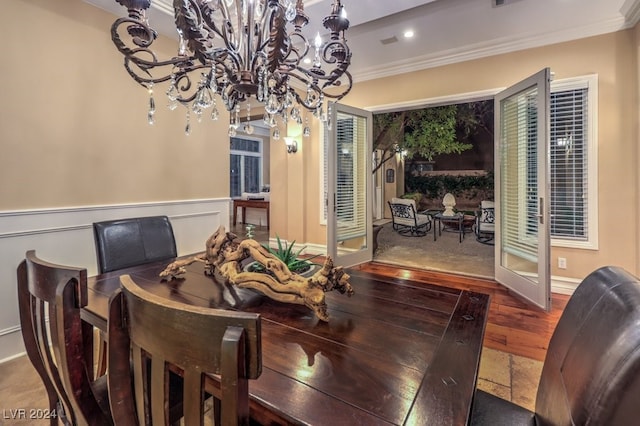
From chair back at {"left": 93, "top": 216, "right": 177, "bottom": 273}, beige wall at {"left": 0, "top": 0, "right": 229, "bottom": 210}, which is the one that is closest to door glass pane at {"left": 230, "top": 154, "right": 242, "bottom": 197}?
beige wall at {"left": 0, "top": 0, "right": 229, "bottom": 210}

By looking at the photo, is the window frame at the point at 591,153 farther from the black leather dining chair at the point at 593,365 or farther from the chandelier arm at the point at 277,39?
the chandelier arm at the point at 277,39

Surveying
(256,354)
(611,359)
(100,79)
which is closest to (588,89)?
(611,359)

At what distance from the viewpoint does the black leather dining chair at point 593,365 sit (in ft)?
1.79

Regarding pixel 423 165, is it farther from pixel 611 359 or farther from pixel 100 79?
pixel 611 359

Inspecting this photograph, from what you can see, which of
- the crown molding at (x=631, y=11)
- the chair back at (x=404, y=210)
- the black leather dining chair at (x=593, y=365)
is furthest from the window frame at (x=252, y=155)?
the black leather dining chair at (x=593, y=365)

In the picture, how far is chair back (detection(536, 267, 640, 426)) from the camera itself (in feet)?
1.78

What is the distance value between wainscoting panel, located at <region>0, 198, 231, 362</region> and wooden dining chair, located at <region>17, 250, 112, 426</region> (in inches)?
64.3

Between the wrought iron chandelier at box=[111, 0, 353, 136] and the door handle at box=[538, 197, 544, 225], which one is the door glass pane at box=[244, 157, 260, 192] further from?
the door handle at box=[538, 197, 544, 225]

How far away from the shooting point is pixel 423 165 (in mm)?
12898

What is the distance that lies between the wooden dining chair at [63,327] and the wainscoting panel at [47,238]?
163cm

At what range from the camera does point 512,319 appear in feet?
9.11

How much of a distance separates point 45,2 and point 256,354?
3.31 metres

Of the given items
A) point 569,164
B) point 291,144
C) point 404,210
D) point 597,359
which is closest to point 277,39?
point 597,359

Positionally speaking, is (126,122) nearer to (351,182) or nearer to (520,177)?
(351,182)
